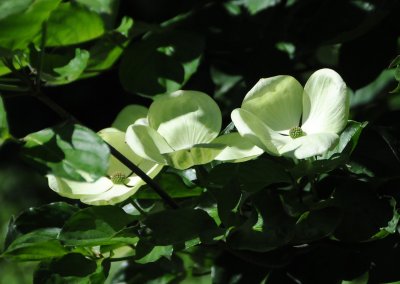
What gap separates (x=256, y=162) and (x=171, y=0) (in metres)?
0.63

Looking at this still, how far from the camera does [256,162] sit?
0.63 meters

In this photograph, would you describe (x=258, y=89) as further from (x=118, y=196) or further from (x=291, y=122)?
(x=118, y=196)

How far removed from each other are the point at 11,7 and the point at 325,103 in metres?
0.27

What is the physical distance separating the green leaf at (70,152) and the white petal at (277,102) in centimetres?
14

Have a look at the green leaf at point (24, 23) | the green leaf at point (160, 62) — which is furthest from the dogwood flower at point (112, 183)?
the green leaf at point (160, 62)

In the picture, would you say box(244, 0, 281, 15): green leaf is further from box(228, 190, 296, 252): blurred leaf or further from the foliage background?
box(228, 190, 296, 252): blurred leaf

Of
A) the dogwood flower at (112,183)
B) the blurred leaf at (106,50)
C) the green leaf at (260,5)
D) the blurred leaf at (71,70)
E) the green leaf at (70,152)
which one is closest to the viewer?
the green leaf at (70,152)

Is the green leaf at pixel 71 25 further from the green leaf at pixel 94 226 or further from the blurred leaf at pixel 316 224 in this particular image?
the blurred leaf at pixel 316 224

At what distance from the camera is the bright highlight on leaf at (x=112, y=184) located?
2.15ft

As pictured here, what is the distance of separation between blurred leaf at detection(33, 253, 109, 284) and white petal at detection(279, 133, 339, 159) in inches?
8.1

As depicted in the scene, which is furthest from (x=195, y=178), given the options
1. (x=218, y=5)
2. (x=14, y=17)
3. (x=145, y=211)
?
(x=218, y=5)

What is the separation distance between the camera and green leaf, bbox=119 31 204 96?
93 centimetres

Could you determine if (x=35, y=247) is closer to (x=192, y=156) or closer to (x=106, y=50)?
(x=192, y=156)

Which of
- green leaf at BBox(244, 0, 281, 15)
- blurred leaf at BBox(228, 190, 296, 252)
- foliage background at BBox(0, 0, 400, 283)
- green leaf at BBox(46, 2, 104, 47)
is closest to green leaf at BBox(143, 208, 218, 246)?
blurred leaf at BBox(228, 190, 296, 252)
